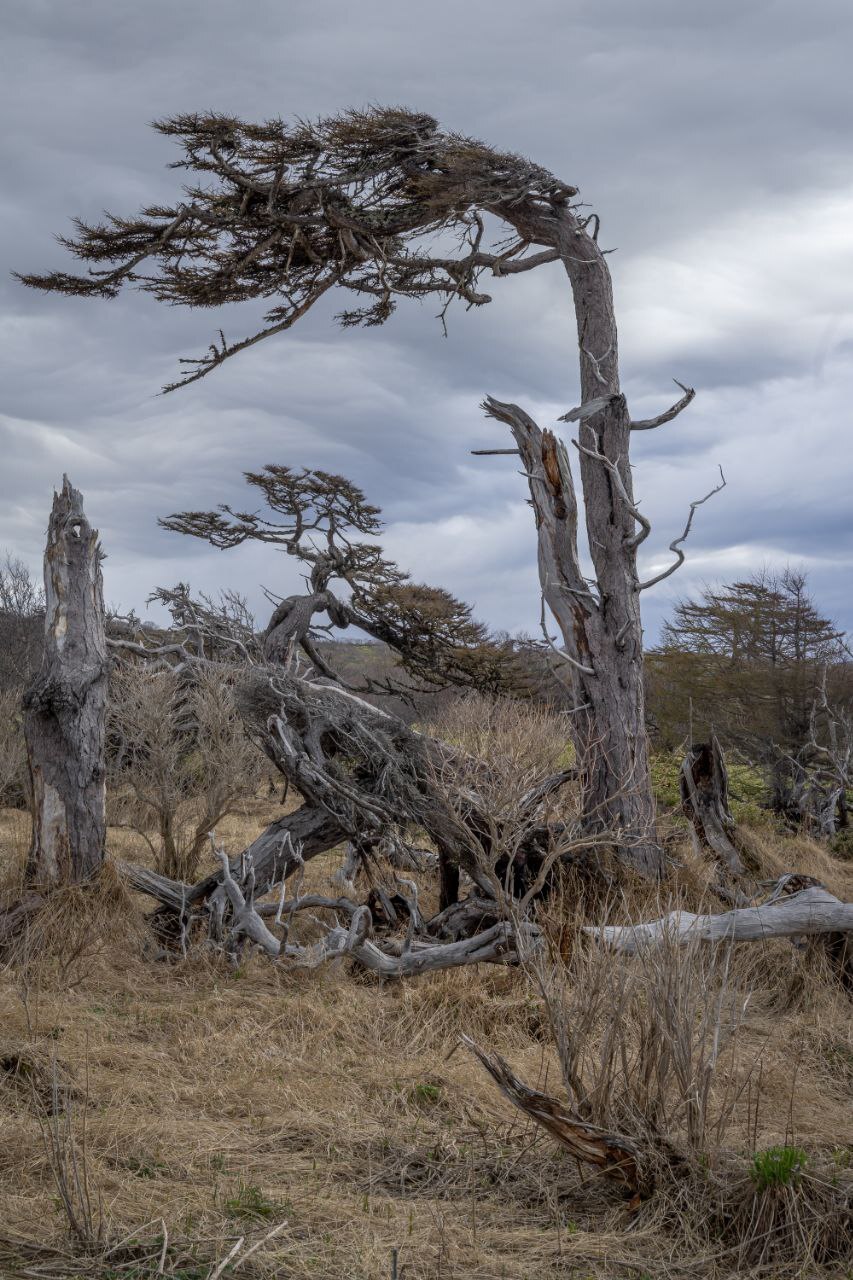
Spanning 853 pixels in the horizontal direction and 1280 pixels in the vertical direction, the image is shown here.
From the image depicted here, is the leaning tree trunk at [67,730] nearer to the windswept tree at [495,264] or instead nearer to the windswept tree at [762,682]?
the windswept tree at [495,264]

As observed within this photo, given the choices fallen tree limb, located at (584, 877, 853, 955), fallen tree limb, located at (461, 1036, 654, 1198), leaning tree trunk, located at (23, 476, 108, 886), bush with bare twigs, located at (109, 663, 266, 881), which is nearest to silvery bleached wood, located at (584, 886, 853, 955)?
fallen tree limb, located at (584, 877, 853, 955)

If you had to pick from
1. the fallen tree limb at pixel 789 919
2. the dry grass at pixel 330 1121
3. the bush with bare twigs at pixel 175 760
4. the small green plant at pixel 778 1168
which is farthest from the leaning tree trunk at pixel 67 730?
the small green plant at pixel 778 1168

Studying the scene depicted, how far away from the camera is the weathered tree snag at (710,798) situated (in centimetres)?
1070

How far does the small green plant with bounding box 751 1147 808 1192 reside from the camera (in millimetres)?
3918

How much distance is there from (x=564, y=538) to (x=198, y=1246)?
27.6 feet

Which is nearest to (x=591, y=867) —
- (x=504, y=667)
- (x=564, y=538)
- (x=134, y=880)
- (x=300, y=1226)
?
(x=564, y=538)

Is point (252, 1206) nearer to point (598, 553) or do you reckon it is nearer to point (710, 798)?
point (710, 798)

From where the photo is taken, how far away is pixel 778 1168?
392 cm

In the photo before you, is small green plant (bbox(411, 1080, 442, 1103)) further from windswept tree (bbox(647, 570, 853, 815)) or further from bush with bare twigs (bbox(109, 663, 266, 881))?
windswept tree (bbox(647, 570, 853, 815))

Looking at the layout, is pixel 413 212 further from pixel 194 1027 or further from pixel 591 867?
pixel 194 1027

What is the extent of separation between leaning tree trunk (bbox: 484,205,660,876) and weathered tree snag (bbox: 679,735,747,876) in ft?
1.53

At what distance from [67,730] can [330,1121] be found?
5.06m

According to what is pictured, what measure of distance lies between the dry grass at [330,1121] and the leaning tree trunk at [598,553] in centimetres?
267

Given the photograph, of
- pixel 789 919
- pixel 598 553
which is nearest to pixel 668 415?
pixel 598 553
